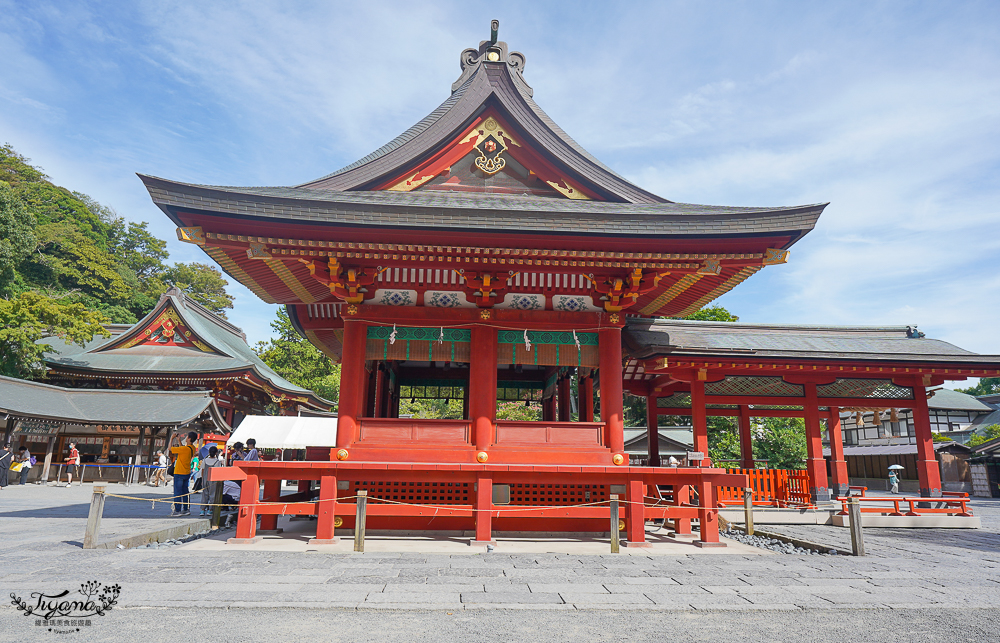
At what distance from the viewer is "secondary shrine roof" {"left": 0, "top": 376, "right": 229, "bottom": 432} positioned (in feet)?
80.4

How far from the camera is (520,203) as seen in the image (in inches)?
435

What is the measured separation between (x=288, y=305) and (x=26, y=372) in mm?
24430

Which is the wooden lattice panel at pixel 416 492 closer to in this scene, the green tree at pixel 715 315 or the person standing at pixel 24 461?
the person standing at pixel 24 461

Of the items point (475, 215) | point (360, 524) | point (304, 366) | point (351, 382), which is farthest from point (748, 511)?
point (304, 366)

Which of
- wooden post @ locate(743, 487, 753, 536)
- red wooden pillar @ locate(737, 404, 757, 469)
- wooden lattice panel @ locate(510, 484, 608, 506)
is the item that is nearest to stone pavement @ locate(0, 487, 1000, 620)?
wooden post @ locate(743, 487, 753, 536)

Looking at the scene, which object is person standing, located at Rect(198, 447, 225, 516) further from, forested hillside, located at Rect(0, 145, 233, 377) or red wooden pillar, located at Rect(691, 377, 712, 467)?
forested hillside, located at Rect(0, 145, 233, 377)

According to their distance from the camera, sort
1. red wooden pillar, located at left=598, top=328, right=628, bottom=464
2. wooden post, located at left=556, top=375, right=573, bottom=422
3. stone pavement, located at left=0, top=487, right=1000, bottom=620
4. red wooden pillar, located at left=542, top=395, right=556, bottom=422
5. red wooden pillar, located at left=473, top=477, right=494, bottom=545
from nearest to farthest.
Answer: stone pavement, located at left=0, top=487, right=1000, bottom=620 → red wooden pillar, located at left=473, top=477, right=494, bottom=545 → red wooden pillar, located at left=598, top=328, right=628, bottom=464 → wooden post, located at left=556, top=375, right=573, bottom=422 → red wooden pillar, located at left=542, top=395, right=556, bottom=422

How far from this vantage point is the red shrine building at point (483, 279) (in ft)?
31.4

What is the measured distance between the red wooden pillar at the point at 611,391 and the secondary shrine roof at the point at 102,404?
2291 cm

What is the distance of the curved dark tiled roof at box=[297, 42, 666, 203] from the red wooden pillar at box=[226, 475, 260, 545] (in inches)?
228

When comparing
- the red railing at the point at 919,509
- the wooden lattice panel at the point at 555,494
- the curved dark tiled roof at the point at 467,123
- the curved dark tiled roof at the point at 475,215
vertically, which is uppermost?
the curved dark tiled roof at the point at 467,123

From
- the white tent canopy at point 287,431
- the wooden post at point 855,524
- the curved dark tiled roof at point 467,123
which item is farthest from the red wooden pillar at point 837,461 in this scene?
the white tent canopy at point 287,431

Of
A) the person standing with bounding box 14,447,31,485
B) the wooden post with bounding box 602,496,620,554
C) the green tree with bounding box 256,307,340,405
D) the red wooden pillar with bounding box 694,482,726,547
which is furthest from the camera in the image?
the green tree with bounding box 256,307,340,405

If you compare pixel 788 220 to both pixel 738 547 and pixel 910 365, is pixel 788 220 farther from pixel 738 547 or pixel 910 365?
pixel 910 365
